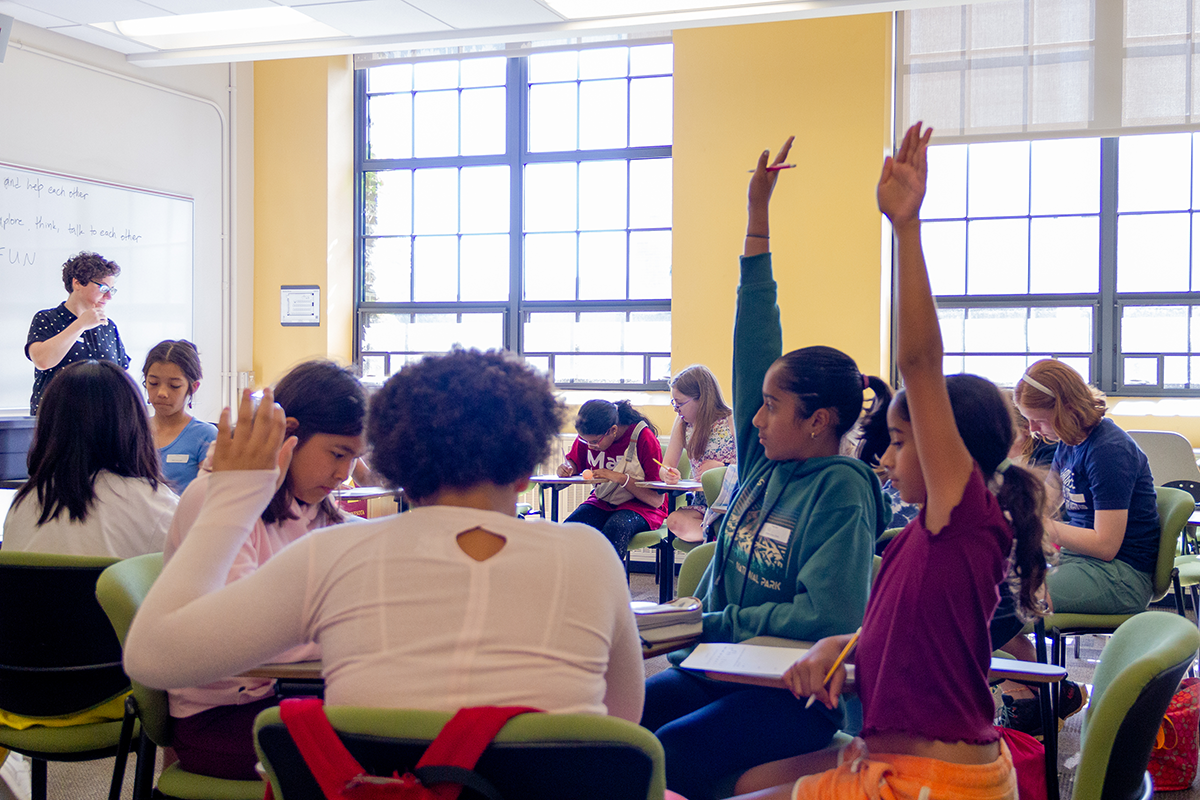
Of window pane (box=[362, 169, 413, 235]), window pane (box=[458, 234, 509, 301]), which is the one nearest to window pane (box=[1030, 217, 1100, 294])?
window pane (box=[458, 234, 509, 301])

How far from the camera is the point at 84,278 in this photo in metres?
4.24

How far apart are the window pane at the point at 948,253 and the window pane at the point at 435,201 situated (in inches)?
122

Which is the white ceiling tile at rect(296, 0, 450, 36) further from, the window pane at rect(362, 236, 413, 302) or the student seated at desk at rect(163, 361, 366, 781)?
the student seated at desk at rect(163, 361, 366, 781)

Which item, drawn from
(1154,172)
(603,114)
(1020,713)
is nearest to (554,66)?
(603,114)

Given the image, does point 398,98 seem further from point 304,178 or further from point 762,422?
point 762,422

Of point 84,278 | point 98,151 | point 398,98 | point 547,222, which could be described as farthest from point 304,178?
point 84,278

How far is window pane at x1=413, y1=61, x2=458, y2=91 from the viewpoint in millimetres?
6543

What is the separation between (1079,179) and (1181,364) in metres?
1.21

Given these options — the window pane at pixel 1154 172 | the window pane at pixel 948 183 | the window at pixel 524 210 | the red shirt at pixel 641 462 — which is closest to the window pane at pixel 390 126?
the window at pixel 524 210

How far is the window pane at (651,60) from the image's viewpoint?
240 inches

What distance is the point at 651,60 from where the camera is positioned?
20.1ft

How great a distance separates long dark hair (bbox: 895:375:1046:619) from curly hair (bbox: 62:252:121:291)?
393 centimetres

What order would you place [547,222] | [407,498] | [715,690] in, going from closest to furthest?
[407,498]
[715,690]
[547,222]

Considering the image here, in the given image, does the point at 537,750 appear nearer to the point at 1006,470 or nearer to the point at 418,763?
the point at 418,763
